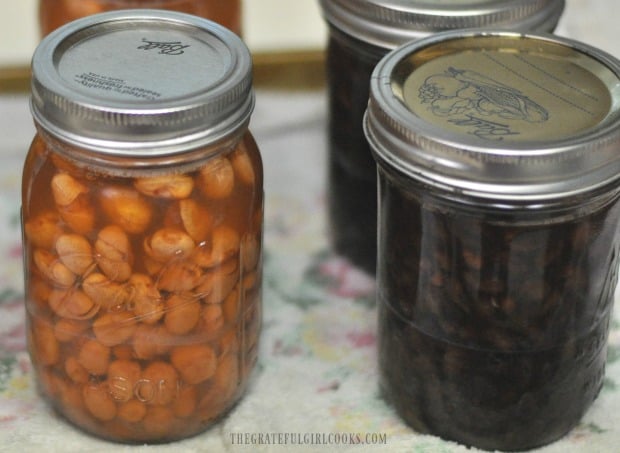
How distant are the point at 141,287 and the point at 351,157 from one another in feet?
1.12

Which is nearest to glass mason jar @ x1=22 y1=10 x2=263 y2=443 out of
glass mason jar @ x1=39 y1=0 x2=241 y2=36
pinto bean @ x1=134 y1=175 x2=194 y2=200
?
pinto bean @ x1=134 y1=175 x2=194 y2=200

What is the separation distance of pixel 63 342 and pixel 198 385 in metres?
0.11

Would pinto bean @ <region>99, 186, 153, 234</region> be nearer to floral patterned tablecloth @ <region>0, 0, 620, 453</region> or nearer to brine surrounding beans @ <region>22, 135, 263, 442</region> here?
brine surrounding beans @ <region>22, 135, 263, 442</region>

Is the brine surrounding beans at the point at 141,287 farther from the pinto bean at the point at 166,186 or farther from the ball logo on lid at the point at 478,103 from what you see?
the ball logo on lid at the point at 478,103

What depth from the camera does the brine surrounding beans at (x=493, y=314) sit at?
0.81 m

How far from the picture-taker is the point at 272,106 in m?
1.38

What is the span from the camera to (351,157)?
→ 1.11 metres

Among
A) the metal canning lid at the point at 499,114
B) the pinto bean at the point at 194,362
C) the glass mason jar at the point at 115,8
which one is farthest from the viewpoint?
the glass mason jar at the point at 115,8

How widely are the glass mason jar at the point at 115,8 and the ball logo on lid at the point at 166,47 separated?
0.15 m

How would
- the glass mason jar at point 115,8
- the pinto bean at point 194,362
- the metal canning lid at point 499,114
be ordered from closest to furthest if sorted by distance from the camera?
the metal canning lid at point 499,114, the pinto bean at point 194,362, the glass mason jar at point 115,8

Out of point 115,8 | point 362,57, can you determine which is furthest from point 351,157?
point 115,8

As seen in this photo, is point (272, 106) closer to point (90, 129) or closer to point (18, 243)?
point (18, 243)

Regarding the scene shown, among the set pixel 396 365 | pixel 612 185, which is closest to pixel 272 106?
pixel 396 365

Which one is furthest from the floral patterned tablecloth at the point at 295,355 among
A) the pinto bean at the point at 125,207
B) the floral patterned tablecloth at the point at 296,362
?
the pinto bean at the point at 125,207
